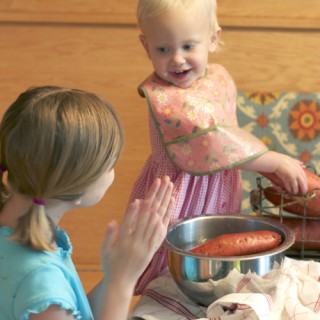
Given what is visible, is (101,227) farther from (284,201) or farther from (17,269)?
(17,269)

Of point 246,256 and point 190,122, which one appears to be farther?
point 190,122

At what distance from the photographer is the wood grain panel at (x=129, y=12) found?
1909mm

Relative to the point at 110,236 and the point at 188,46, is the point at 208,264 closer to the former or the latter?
the point at 110,236

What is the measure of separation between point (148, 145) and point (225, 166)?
2.58ft

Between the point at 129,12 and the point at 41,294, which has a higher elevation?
the point at 129,12

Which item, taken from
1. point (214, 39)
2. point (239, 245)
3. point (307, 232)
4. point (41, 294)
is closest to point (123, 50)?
point (214, 39)

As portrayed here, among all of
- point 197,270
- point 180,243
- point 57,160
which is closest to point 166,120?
point 180,243

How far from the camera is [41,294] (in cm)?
87

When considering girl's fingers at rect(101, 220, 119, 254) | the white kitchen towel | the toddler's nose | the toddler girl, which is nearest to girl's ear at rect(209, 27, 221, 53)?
the toddler girl

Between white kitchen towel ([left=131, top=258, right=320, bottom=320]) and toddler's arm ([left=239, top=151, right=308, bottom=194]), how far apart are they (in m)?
0.17

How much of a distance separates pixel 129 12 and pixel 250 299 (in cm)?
116

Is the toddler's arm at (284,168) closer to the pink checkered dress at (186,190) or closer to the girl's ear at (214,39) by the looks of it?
the pink checkered dress at (186,190)

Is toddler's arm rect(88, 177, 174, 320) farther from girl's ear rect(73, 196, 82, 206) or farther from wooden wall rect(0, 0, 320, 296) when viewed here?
wooden wall rect(0, 0, 320, 296)

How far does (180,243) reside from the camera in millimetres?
1216
